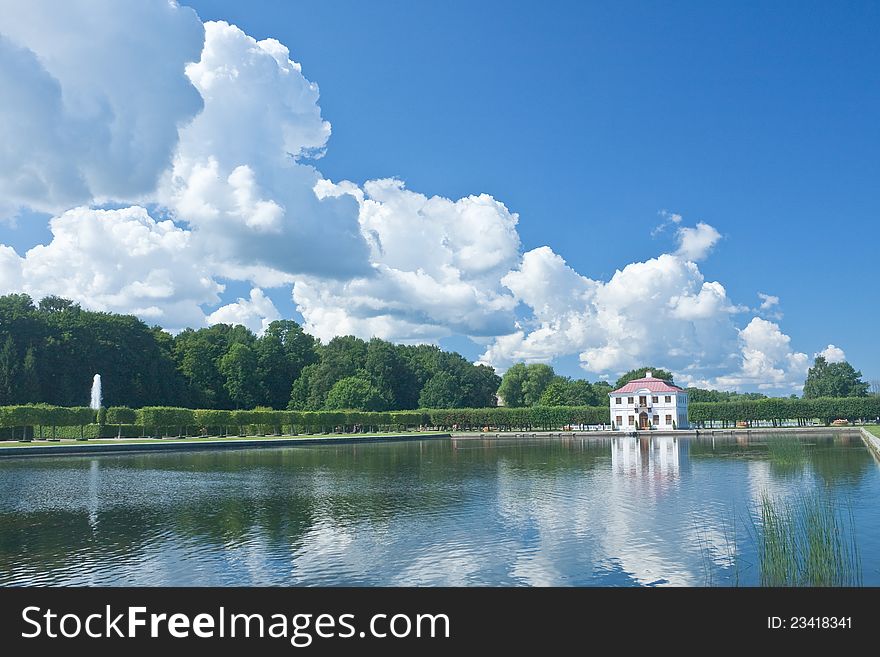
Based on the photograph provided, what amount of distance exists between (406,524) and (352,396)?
250 ft

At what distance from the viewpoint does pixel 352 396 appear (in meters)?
93.4

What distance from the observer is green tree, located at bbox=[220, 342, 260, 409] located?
3984 inches

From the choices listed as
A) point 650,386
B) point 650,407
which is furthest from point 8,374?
point 650,386

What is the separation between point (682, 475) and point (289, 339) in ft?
303

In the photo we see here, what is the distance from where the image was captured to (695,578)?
1254 centimetres

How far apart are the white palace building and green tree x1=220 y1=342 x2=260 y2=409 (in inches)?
1902


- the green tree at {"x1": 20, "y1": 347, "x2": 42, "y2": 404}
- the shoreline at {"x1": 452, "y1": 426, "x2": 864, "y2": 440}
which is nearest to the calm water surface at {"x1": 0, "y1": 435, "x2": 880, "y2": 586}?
the shoreline at {"x1": 452, "y1": 426, "x2": 864, "y2": 440}

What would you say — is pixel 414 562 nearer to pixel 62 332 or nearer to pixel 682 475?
pixel 682 475

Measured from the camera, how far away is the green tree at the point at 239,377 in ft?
332

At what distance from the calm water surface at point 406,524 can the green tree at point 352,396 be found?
5923 cm

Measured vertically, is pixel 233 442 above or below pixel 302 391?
below

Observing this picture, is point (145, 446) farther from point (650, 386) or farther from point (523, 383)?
point (523, 383)

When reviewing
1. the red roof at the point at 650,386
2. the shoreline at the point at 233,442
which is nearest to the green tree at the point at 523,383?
the red roof at the point at 650,386
